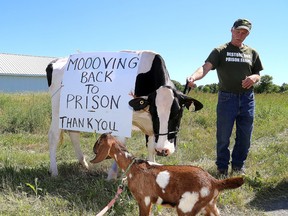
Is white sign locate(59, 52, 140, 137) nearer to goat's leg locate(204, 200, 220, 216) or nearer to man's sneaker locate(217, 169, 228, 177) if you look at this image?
man's sneaker locate(217, 169, 228, 177)

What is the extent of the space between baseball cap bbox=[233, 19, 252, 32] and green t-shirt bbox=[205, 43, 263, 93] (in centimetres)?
29

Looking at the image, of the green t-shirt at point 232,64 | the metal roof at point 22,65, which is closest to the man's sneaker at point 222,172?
the green t-shirt at point 232,64

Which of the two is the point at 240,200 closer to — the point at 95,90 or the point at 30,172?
the point at 95,90

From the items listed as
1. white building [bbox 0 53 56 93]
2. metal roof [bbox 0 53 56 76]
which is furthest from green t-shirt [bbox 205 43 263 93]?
metal roof [bbox 0 53 56 76]

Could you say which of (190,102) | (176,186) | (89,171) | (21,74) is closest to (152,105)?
(190,102)

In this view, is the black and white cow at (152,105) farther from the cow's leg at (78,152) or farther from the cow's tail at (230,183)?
the cow's tail at (230,183)

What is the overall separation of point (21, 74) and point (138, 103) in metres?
33.0

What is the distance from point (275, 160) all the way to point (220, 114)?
5.34ft

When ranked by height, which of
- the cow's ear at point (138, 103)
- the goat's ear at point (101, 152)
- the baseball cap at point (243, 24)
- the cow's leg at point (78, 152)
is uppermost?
the baseball cap at point (243, 24)

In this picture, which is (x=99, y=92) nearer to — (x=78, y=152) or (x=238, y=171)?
(x=78, y=152)

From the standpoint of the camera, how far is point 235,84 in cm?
481

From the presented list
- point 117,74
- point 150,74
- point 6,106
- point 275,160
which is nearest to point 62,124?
point 117,74

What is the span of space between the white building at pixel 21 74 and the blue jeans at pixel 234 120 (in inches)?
1236

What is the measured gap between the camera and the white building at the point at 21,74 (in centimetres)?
3371
